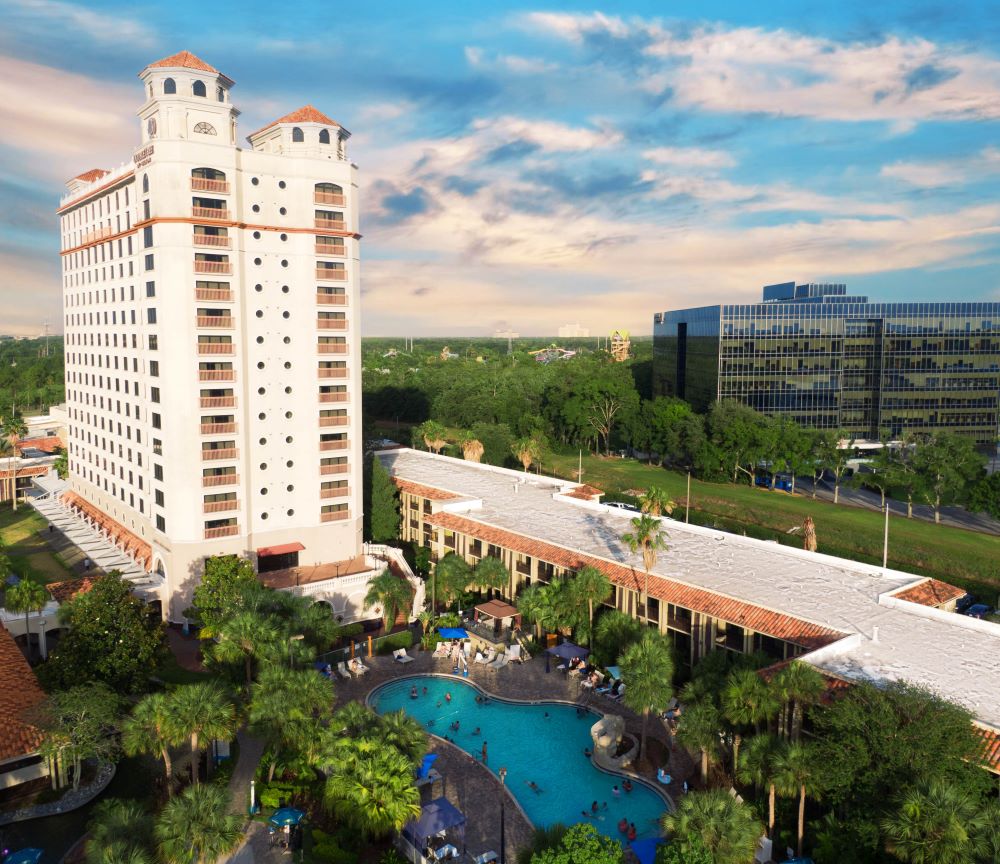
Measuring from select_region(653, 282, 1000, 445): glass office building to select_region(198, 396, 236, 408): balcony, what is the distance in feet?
293

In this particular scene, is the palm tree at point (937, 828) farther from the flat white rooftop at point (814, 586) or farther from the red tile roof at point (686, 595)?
the red tile roof at point (686, 595)

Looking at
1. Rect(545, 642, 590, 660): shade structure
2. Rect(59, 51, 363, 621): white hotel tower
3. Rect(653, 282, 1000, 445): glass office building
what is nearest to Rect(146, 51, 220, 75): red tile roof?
Rect(59, 51, 363, 621): white hotel tower

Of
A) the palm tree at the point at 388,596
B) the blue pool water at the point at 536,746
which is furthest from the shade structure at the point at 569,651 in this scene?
the palm tree at the point at 388,596

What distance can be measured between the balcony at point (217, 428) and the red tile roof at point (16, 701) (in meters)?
19.9

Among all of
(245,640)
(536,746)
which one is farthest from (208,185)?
(536,746)

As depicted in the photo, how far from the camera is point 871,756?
32.3 m

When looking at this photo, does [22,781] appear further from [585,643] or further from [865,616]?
[865,616]

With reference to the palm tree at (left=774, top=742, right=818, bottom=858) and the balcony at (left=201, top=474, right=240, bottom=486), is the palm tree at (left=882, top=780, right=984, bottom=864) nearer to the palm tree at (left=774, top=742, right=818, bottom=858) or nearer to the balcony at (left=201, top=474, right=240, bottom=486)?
the palm tree at (left=774, top=742, right=818, bottom=858)

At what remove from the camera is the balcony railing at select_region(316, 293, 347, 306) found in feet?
215

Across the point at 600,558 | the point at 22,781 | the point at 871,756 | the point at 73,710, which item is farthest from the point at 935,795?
the point at 22,781

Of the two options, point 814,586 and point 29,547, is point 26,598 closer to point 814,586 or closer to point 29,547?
point 29,547

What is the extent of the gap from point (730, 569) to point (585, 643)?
1179cm

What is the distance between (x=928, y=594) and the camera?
168 feet

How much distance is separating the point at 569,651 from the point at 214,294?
1532 inches
